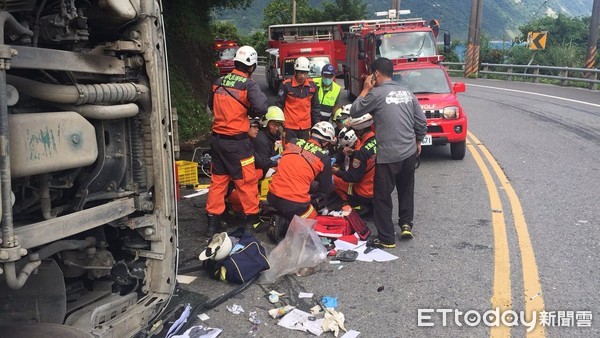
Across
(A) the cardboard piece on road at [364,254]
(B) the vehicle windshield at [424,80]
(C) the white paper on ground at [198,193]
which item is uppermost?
(B) the vehicle windshield at [424,80]

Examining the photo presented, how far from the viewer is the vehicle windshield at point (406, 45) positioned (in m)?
13.3

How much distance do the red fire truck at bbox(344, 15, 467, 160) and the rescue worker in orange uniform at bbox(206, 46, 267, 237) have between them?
4.49 metres

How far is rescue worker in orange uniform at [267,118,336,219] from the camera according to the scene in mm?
5949

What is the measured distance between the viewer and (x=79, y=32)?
10.3 ft

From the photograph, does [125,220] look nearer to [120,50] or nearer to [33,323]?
[33,323]

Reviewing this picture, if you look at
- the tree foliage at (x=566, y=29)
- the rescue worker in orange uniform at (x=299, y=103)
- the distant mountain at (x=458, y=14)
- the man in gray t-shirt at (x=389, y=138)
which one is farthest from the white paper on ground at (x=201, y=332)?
the distant mountain at (x=458, y=14)

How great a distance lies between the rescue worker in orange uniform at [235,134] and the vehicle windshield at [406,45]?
7.83 metres

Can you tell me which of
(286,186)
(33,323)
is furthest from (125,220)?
(286,186)

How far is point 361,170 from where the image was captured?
6527 mm

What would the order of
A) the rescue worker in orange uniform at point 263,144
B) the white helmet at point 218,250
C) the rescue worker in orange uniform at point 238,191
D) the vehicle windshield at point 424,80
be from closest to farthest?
the white helmet at point 218,250 → the rescue worker in orange uniform at point 238,191 → the rescue worker in orange uniform at point 263,144 → the vehicle windshield at point 424,80

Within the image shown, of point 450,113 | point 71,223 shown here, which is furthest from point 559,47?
point 71,223

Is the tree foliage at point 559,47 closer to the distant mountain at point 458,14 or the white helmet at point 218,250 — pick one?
the white helmet at point 218,250

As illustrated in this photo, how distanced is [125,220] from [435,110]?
735 cm
